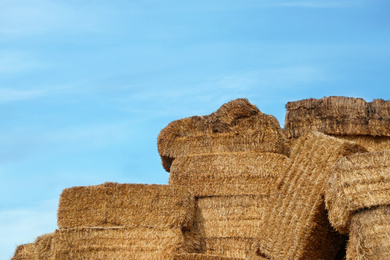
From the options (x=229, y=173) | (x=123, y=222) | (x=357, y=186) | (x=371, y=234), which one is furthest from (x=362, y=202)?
(x=123, y=222)

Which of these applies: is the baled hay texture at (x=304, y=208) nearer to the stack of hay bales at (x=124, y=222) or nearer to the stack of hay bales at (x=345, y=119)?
the stack of hay bales at (x=124, y=222)

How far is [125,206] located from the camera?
34.8ft

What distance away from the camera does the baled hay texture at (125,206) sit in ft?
34.0

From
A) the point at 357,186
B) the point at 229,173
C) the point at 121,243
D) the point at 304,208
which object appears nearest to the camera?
the point at 357,186

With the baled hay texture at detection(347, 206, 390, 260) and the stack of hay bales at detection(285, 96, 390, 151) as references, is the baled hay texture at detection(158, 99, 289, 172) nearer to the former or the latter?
the stack of hay bales at detection(285, 96, 390, 151)

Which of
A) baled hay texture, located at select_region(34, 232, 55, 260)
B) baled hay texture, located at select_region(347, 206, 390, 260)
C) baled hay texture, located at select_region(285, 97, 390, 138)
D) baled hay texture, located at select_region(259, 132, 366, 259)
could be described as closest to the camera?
baled hay texture, located at select_region(347, 206, 390, 260)

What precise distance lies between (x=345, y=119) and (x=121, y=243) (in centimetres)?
417

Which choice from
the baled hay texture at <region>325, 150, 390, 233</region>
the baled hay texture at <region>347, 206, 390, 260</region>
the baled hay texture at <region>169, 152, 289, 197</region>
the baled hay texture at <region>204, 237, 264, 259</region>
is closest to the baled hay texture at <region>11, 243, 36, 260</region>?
the baled hay texture at <region>169, 152, 289, 197</region>

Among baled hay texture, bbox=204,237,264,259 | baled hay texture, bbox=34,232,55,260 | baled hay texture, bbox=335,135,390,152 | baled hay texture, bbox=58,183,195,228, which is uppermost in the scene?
baled hay texture, bbox=335,135,390,152

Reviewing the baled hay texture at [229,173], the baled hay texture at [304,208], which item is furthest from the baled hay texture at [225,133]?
the baled hay texture at [304,208]

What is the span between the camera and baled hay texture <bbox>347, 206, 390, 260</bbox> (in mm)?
7969

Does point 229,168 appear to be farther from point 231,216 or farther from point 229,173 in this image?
point 231,216

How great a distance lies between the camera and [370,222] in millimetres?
8133

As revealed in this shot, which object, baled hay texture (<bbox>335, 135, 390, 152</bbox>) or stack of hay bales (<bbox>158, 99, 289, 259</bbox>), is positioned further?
baled hay texture (<bbox>335, 135, 390, 152</bbox>)
